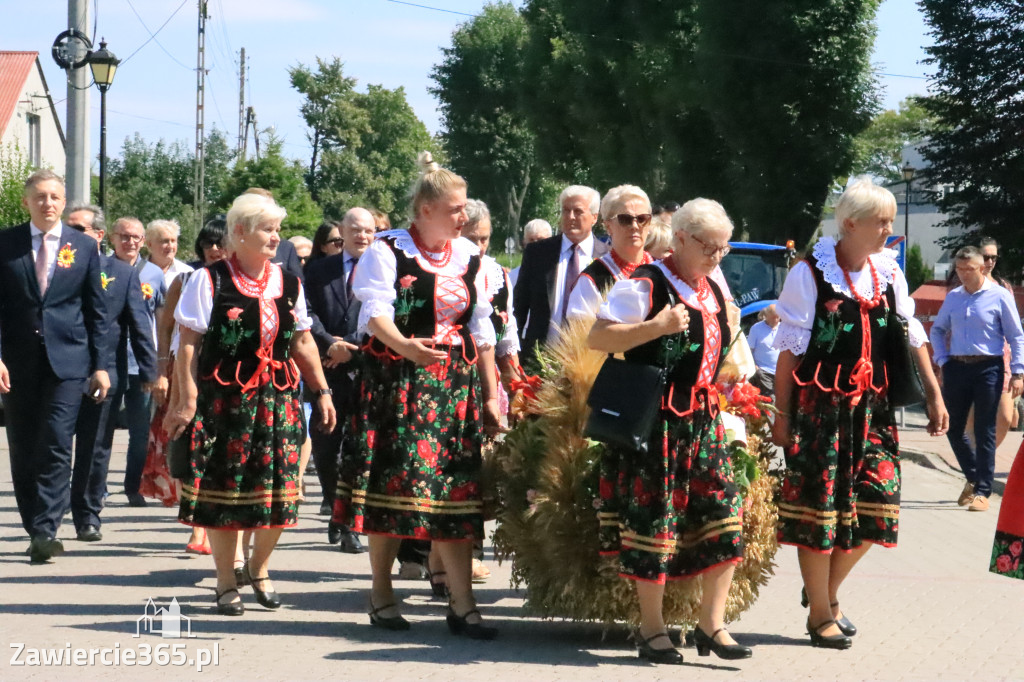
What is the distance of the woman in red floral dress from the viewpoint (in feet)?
21.1

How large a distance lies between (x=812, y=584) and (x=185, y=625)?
8.92ft

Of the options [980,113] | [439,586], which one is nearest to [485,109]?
[980,113]

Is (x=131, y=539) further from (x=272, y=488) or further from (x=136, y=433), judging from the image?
(x=272, y=488)

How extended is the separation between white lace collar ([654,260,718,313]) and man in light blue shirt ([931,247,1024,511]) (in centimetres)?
612

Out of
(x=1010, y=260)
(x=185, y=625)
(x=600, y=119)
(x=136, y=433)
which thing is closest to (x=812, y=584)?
(x=185, y=625)

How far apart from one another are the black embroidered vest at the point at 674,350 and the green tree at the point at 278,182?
35.0 meters

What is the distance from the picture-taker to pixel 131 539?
8883mm

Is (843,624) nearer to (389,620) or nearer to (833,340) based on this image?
(833,340)

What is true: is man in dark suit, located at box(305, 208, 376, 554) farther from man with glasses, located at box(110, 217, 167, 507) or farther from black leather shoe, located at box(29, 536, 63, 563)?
black leather shoe, located at box(29, 536, 63, 563)

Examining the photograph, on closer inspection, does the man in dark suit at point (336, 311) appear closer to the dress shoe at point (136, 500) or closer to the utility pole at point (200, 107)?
the dress shoe at point (136, 500)

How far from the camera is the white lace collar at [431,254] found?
242 inches

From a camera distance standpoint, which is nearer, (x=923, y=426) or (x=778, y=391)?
(x=778, y=391)

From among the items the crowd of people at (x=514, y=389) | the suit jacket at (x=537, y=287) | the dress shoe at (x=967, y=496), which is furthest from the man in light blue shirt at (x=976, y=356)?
the crowd of people at (x=514, y=389)

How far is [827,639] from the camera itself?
602cm
